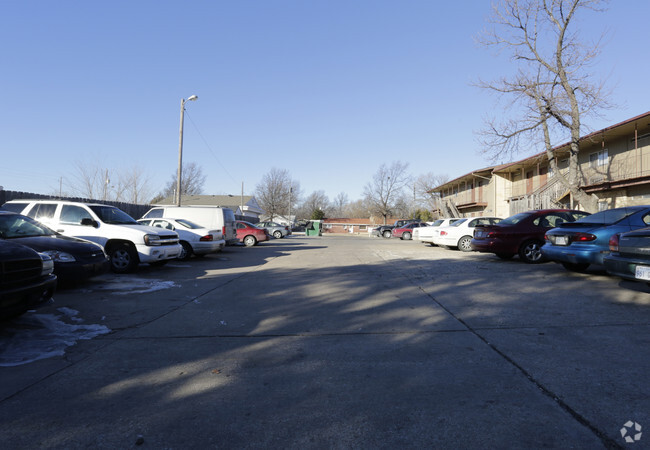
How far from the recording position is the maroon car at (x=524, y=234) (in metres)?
10.7

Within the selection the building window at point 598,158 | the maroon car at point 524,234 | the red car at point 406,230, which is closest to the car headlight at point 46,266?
the maroon car at point 524,234

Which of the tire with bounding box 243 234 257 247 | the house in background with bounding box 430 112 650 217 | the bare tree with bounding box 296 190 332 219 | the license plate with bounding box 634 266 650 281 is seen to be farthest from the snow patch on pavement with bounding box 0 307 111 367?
the bare tree with bounding box 296 190 332 219

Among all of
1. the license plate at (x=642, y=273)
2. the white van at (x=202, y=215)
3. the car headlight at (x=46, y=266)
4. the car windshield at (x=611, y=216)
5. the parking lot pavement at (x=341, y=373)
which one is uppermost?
the white van at (x=202, y=215)

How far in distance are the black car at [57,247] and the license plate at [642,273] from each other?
8755 mm

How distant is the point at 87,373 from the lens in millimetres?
3432

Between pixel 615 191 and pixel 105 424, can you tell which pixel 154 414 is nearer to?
pixel 105 424

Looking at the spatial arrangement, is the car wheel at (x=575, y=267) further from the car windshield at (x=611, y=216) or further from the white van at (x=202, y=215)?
the white van at (x=202, y=215)

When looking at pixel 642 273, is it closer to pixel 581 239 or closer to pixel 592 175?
pixel 581 239

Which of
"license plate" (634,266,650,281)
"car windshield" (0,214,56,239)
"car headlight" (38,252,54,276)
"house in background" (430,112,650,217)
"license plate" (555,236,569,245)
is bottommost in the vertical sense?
"license plate" (634,266,650,281)

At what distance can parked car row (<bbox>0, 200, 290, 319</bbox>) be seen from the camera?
4.52m

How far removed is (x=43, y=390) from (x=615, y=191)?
2477 cm

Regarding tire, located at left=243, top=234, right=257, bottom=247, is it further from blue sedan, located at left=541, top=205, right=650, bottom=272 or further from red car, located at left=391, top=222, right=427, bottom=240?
blue sedan, located at left=541, top=205, right=650, bottom=272

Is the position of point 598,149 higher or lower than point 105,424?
higher

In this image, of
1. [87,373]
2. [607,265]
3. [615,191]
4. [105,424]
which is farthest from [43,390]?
[615,191]
